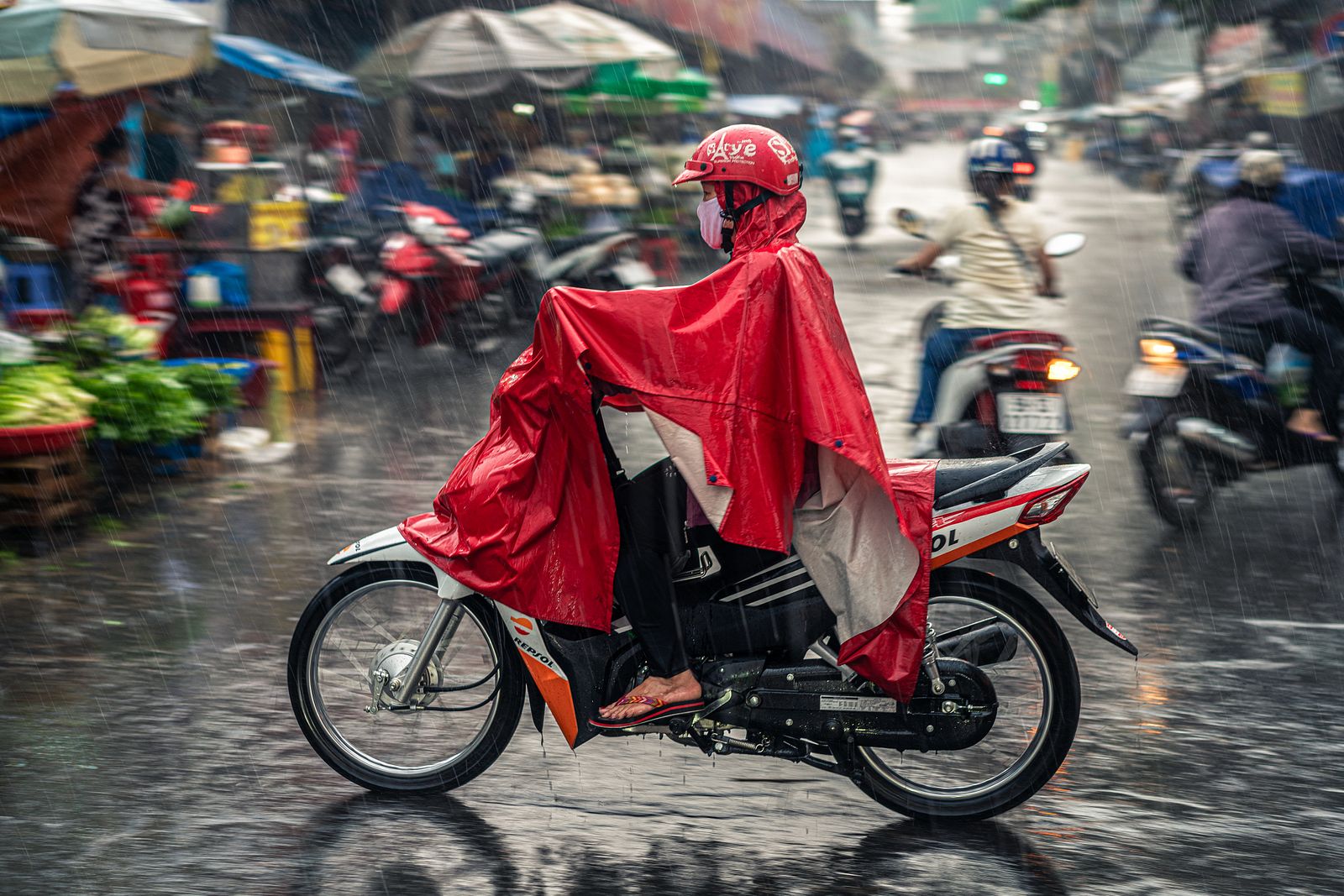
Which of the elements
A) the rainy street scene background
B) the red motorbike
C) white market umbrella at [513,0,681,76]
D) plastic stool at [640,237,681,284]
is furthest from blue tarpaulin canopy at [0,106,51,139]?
white market umbrella at [513,0,681,76]

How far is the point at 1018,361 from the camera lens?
6.75 metres

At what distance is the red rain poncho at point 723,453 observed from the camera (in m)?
3.59

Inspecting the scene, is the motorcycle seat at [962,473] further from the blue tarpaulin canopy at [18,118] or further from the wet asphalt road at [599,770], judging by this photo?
the blue tarpaulin canopy at [18,118]

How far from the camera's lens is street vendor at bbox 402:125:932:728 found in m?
3.59

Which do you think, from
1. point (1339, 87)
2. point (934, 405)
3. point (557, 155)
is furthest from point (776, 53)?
point (934, 405)

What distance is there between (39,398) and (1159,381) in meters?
5.76

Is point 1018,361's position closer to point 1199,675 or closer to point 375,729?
point 1199,675

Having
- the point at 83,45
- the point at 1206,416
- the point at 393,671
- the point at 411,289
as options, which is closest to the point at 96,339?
the point at 83,45

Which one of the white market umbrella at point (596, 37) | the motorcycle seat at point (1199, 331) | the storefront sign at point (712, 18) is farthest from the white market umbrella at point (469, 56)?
the motorcycle seat at point (1199, 331)

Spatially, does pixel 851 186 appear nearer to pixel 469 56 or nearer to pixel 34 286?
pixel 469 56

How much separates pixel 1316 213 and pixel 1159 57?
4928cm

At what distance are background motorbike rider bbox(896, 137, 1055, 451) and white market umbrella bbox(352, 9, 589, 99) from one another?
1019 centimetres

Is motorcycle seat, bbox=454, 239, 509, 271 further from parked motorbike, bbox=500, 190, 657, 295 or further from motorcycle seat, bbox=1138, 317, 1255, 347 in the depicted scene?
motorcycle seat, bbox=1138, 317, 1255, 347

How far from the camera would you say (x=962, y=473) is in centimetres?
386
